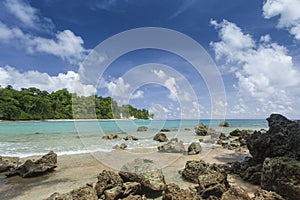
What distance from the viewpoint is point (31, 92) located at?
7744 centimetres

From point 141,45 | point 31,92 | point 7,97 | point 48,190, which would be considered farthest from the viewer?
point 31,92

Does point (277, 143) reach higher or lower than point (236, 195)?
higher

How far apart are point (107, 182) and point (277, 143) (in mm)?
5384

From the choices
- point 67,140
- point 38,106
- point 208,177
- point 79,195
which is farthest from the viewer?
point 38,106

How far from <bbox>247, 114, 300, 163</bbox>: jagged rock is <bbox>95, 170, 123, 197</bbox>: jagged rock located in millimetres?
4709

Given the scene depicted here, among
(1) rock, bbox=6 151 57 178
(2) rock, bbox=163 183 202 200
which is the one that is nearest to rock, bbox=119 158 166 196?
→ (2) rock, bbox=163 183 202 200

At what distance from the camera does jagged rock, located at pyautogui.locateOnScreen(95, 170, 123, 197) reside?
4.93 m

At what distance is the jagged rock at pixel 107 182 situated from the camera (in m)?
4.93

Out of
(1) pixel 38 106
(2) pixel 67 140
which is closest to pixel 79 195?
(2) pixel 67 140

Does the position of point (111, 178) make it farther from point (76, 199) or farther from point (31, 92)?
point (31, 92)

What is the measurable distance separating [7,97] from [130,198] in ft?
→ 249

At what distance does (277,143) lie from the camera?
6.52m

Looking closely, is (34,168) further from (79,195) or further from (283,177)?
(283,177)

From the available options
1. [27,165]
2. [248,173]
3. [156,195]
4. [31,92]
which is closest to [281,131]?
[248,173]
